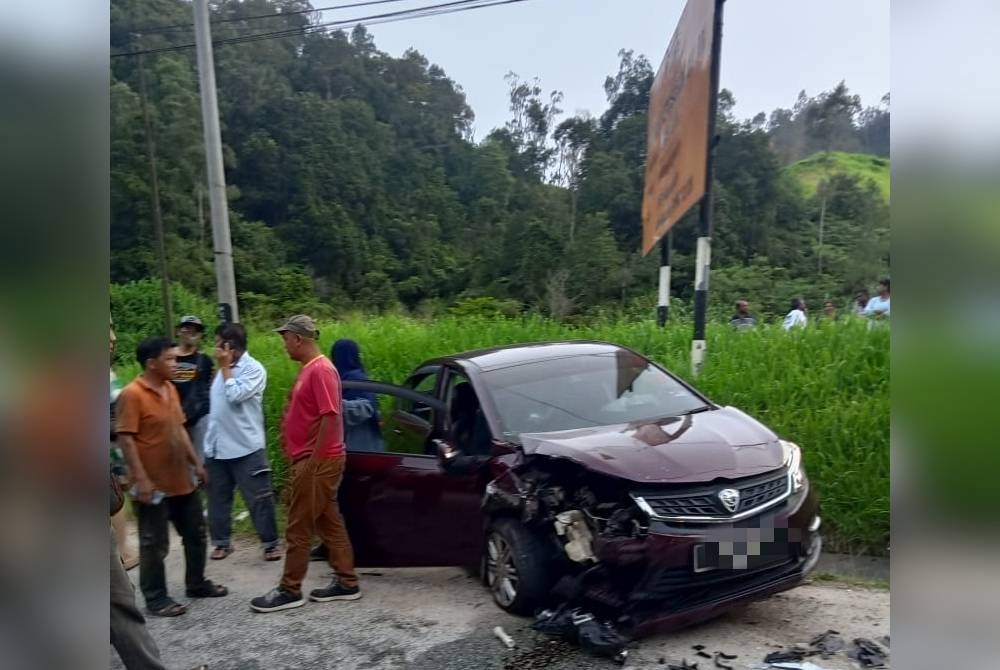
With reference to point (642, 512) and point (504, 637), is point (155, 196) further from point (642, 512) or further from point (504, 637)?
point (642, 512)

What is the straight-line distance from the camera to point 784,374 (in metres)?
5.20

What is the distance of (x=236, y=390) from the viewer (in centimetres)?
476

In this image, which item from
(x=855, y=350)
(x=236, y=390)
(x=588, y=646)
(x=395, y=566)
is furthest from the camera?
(x=855, y=350)

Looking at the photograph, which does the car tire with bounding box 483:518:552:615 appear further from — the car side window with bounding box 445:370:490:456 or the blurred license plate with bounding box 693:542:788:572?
the blurred license plate with bounding box 693:542:788:572

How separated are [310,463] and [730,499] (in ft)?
7.31

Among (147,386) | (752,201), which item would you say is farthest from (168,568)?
(752,201)

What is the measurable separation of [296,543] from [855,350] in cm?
390

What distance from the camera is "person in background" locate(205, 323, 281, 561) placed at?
4801 millimetres

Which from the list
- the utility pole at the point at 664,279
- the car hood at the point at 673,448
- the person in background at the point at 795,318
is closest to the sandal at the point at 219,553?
the car hood at the point at 673,448

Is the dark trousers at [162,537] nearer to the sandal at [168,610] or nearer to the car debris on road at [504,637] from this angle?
the sandal at [168,610]

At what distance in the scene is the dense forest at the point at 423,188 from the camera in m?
7.02

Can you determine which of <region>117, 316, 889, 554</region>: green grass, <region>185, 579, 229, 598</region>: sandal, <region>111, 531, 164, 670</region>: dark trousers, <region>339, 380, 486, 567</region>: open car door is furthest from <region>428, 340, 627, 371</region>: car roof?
<region>111, 531, 164, 670</region>: dark trousers
